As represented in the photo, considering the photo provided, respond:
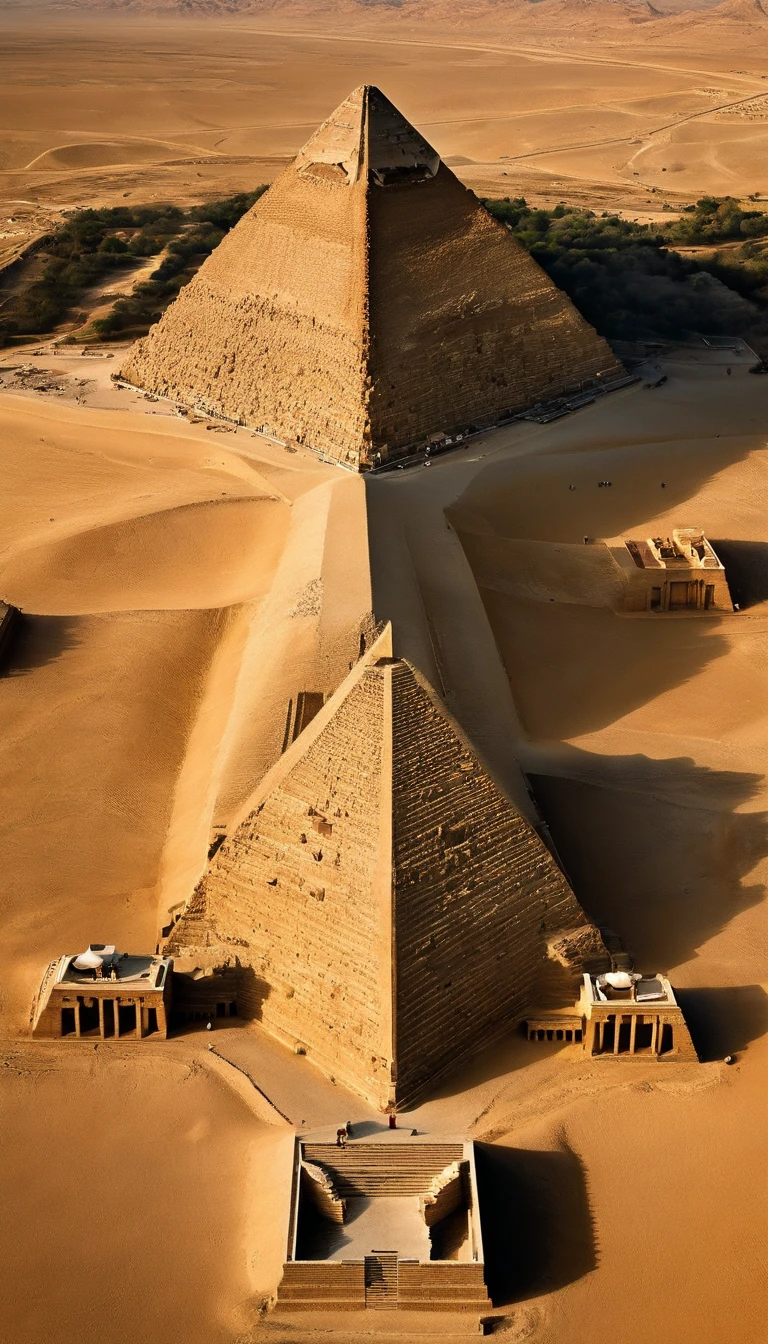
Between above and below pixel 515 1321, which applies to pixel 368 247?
above

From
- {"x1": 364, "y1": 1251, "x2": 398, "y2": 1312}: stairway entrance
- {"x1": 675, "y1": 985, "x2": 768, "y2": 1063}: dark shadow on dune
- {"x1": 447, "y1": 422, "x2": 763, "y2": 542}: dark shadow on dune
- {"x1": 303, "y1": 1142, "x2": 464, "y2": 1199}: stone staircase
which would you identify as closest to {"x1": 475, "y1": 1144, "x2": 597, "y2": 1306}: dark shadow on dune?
{"x1": 303, "y1": 1142, "x2": 464, "y2": 1199}: stone staircase

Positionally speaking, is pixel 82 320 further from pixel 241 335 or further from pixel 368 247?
pixel 368 247

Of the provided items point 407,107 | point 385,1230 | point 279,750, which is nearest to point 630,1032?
point 385,1230

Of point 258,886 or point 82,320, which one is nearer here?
point 258,886

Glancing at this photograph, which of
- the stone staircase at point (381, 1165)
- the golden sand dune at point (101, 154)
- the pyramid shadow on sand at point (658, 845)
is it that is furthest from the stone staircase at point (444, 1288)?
the golden sand dune at point (101, 154)

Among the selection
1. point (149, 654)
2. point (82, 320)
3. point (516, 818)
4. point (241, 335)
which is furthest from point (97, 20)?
point (516, 818)

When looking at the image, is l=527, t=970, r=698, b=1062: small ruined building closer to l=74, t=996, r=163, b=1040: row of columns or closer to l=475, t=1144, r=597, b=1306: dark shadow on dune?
l=475, t=1144, r=597, b=1306: dark shadow on dune

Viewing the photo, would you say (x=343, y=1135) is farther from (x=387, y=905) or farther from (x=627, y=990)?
(x=627, y=990)
